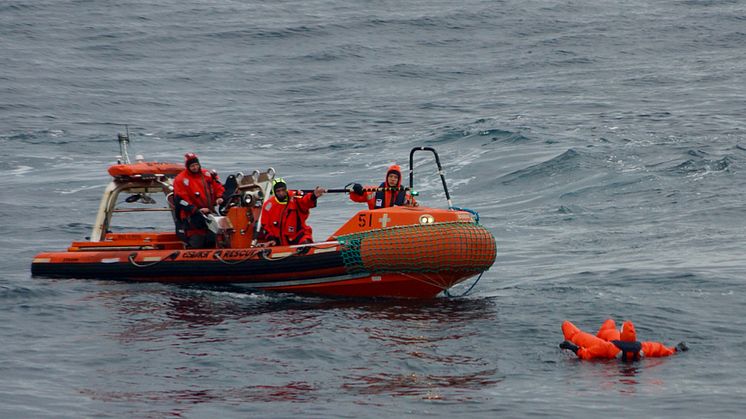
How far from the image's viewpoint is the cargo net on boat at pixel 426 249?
12.4 metres

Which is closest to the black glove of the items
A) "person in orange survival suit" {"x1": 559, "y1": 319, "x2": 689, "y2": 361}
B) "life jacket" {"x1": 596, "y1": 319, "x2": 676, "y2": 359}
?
"person in orange survival suit" {"x1": 559, "y1": 319, "x2": 689, "y2": 361}

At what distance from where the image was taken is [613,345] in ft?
34.3

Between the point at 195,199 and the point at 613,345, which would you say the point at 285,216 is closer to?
the point at 195,199

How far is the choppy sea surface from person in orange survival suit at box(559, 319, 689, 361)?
4.8 inches

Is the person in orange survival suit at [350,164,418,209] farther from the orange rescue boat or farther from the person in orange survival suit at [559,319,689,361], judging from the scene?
the person in orange survival suit at [559,319,689,361]

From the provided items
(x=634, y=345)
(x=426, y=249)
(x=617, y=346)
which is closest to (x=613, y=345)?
(x=617, y=346)

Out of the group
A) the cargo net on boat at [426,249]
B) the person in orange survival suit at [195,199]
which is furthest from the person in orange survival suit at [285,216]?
the cargo net on boat at [426,249]

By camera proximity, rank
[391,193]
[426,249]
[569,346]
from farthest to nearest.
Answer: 1. [391,193]
2. [426,249]
3. [569,346]

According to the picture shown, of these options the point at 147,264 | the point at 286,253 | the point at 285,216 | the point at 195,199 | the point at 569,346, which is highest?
the point at 195,199

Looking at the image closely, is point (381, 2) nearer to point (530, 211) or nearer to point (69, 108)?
point (69, 108)

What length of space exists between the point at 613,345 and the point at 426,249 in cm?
260

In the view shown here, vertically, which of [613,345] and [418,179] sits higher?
[418,179]

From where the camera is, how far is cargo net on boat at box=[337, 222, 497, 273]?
12383mm

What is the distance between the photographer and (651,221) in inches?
672
